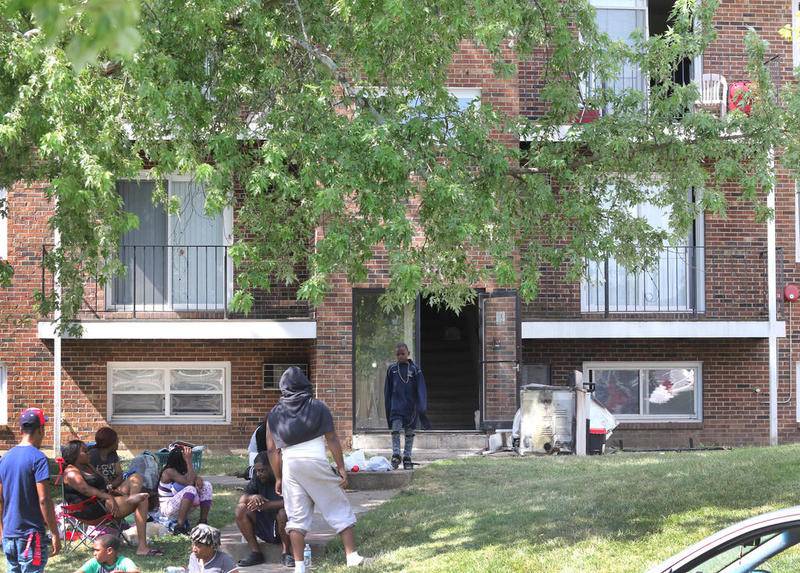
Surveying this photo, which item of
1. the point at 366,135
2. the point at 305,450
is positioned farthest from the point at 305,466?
the point at 366,135

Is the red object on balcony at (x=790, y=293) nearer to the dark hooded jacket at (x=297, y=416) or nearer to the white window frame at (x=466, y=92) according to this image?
the white window frame at (x=466, y=92)

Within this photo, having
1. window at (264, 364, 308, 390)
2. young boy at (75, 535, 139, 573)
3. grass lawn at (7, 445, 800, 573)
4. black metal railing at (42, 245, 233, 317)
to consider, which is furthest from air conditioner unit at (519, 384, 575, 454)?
young boy at (75, 535, 139, 573)

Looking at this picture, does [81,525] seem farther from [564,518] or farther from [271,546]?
[564,518]

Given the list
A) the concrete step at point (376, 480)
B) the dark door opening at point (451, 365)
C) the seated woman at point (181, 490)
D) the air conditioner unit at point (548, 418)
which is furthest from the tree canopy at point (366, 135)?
the dark door opening at point (451, 365)

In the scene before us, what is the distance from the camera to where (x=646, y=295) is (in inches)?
760

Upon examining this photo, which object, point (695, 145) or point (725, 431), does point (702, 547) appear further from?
point (725, 431)

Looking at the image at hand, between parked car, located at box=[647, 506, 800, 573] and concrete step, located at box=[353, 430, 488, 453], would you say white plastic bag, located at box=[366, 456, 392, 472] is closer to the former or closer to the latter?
concrete step, located at box=[353, 430, 488, 453]

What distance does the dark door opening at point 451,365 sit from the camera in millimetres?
20156

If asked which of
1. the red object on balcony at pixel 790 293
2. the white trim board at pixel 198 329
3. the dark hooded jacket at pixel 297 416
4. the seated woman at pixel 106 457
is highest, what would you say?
the red object on balcony at pixel 790 293

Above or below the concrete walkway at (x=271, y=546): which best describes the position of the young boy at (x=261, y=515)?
above

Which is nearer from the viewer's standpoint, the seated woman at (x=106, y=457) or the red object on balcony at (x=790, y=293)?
the seated woman at (x=106, y=457)

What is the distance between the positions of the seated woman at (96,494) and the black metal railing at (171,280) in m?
8.89

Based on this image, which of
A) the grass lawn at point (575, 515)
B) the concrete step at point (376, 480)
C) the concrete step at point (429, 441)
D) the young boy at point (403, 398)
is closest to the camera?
the grass lawn at point (575, 515)

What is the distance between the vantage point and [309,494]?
29.8ft
